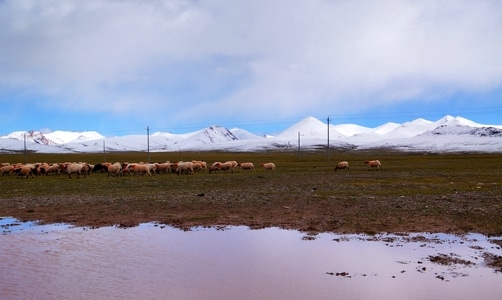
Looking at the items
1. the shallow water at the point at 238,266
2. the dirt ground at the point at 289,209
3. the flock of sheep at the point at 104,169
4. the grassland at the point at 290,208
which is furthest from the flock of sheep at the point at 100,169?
the shallow water at the point at 238,266

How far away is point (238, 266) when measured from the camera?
11.6m

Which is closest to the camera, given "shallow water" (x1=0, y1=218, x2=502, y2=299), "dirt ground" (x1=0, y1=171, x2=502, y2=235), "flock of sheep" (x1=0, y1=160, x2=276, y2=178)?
"shallow water" (x1=0, y1=218, x2=502, y2=299)

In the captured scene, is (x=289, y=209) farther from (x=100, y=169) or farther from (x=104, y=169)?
(x=100, y=169)

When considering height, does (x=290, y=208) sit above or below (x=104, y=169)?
below

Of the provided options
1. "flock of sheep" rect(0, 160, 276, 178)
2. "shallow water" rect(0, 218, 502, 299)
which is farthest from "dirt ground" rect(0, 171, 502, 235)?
"flock of sheep" rect(0, 160, 276, 178)

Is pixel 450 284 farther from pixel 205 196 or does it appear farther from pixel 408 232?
pixel 205 196

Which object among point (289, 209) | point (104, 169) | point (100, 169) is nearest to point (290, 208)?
point (289, 209)

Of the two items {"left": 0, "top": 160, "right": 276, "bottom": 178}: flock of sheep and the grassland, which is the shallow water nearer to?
the grassland

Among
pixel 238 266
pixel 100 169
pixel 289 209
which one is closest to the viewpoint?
pixel 238 266

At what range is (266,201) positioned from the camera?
23984 millimetres

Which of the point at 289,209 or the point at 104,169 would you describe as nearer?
the point at 289,209

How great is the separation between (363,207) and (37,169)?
40.0m

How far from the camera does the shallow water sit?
9.55 metres

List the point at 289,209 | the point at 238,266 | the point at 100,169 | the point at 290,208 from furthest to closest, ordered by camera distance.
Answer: the point at 100,169 → the point at 290,208 → the point at 289,209 → the point at 238,266
